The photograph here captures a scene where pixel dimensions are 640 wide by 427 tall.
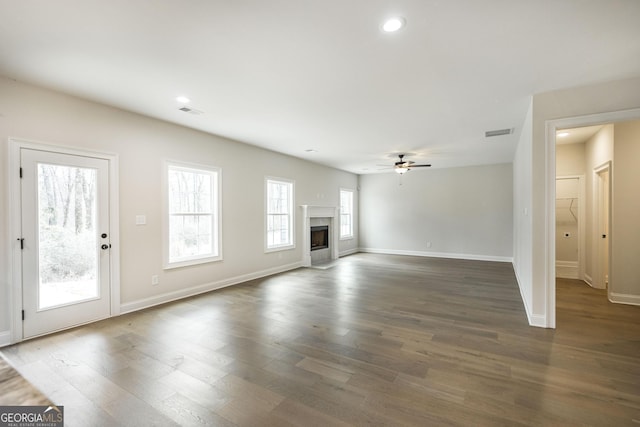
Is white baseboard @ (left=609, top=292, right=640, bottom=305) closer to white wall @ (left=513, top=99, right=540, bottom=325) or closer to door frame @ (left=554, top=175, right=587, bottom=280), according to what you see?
white wall @ (left=513, top=99, right=540, bottom=325)

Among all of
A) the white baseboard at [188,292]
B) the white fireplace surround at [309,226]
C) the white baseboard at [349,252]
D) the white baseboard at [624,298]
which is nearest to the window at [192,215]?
the white baseboard at [188,292]

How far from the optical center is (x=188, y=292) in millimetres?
4797

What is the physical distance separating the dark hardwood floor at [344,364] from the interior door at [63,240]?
282 millimetres

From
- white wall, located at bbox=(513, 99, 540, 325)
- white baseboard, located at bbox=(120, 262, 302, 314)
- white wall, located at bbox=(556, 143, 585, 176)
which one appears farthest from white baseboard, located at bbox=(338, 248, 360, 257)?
white wall, located at bbox=(556, 143, 585, 176)

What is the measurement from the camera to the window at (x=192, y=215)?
4.66m

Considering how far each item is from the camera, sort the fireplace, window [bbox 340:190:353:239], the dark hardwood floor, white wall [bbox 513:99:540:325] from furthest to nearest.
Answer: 1. window [bbox 340:190:353:239]
2. the fireplace
3. white wall [bbox 513:99:540:325]
4. the dark hardwood floor

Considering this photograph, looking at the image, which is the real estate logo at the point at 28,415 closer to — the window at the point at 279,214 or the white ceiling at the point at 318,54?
the white ceiling at the point at 318,54

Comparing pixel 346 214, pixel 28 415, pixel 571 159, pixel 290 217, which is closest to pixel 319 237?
pixel 290 217

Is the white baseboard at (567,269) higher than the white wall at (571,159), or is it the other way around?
the white wall at (571,159)

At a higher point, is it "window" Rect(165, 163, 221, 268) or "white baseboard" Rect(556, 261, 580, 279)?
"window" Rect(165, 163, 221, 268)

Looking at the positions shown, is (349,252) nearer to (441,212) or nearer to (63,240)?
(441,212)

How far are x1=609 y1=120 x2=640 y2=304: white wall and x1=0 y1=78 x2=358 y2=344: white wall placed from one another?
19.3ft

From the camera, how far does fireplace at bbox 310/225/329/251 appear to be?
809 centimetres

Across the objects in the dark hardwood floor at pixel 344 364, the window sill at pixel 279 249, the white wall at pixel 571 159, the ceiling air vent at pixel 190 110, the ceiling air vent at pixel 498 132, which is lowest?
the dark hardwood floor at pixel 344 364
